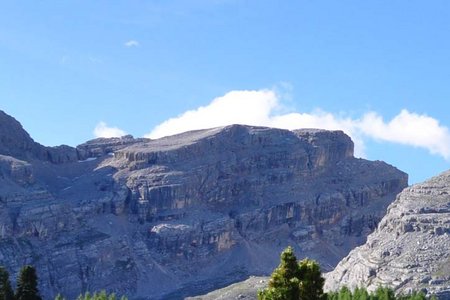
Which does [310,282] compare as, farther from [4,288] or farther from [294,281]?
[4,288]

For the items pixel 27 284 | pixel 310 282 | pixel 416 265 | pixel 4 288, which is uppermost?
pixel 310 282

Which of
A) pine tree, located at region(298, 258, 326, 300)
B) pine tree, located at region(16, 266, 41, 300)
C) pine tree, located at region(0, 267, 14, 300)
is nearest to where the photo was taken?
pine tree, located at region(298, 258, 326, 300)

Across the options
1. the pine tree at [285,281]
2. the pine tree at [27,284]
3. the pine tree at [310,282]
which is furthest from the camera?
the pine tree at [27,284]

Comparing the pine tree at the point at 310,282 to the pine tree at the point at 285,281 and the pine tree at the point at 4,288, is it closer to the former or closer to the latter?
the pine tree at the point at 285,281

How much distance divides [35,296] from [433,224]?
466 ft

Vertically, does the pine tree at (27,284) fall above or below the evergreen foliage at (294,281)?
below

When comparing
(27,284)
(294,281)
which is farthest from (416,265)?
(294,281)

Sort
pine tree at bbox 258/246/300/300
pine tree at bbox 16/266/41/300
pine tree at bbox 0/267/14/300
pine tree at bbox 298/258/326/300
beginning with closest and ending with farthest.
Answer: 1. pine tree at bbox 258/246/300/300
2. pine tree at bbox 298/258/326/300
3. pine tree at bbox 16/266/41/300
4. pine tree at bbox 0/267/14/300

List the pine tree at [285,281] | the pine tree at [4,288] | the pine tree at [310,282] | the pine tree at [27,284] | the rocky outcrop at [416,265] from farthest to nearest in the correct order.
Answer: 1. the rocky outcrop at [416,265]
2. the pine tree at [4,288]
3. the pine tree at [27,284]
4. the pine tree at [310,282]
5. the pine tree at [285,281]

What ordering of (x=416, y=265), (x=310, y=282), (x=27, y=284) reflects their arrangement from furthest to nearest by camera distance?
(x=416, y=265), (x=27, y=284), (x=310, y=282)

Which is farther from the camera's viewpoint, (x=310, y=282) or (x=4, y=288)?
(x=4, y=288)

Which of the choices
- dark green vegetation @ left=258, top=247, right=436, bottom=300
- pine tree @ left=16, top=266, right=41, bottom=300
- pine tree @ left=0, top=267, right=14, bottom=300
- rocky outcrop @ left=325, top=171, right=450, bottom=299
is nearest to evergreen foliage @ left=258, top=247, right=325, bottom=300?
dark green vegetation @ left=258, top=247, right=436, bottom=300

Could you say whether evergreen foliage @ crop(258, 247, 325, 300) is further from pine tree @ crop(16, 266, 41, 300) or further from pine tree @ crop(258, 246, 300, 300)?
pine tree @ crop(16, 266, 41, 300)

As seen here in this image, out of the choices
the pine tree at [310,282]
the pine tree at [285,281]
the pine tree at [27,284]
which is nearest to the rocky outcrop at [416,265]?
the pine tree at [27,284]
